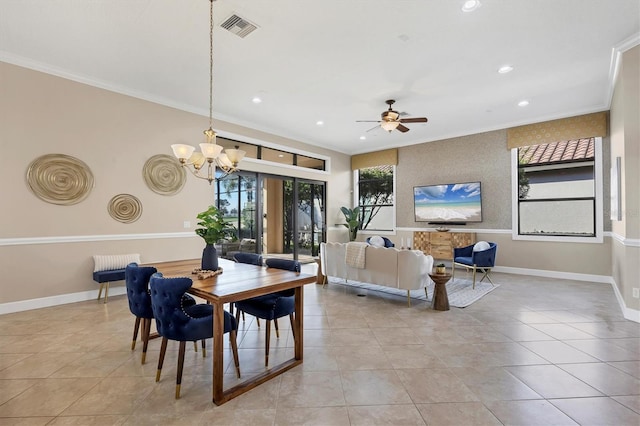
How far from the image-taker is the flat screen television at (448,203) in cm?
703

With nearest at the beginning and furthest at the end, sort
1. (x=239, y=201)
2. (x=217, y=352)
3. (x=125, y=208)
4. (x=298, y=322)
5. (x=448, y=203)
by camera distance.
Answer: (x=217, y=352)
(x=298, y=322)
(x=125, y=208)
(x=239, y=201)
(x=448, y=203)

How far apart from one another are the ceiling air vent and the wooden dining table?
256cm

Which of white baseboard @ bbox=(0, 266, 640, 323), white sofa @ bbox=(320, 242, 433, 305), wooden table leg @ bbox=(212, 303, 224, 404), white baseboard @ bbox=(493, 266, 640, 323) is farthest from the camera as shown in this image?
white baseboard @ bbox=(493, 266, 640, 323)

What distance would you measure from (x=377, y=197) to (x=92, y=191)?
6826mm

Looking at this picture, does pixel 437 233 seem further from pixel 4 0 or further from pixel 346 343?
pixel 4 0

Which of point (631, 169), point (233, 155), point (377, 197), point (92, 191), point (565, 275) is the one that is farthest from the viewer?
point (377, 197)

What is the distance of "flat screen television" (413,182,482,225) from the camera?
7027 millimetres

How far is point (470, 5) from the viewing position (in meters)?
2.90

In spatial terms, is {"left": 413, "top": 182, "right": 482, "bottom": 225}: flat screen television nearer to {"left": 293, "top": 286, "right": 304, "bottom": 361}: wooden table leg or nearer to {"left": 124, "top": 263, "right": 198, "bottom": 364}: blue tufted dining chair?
{"left": 293, "top": 286, "right": 304, "bottom": 361}: wooden table leg

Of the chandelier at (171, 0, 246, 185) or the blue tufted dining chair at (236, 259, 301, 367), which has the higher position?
the chandelier at (171, 0, 246, 185)

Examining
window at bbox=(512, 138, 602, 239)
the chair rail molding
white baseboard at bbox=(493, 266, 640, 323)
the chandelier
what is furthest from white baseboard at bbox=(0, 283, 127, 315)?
window at bbox=(512, 138, 602, 239)

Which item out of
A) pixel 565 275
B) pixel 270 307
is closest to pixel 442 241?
pixel 565 275

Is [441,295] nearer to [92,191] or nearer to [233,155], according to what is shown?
[233,155]

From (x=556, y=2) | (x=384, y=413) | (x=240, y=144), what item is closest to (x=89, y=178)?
(x=240, y=144)
